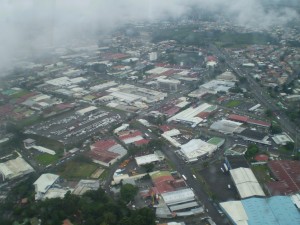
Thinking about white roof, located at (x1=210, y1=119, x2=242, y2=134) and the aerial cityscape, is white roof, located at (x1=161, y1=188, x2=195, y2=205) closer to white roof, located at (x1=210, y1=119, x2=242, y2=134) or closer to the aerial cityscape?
the aerial cityscape

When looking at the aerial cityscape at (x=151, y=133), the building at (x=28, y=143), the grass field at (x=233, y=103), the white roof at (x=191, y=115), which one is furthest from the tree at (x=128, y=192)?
the grass field at (x=233, y=103)

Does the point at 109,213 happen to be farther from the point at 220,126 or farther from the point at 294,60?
the point at 294,60

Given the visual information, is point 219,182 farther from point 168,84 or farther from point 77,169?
point 168,84

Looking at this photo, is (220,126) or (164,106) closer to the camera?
(220,126)

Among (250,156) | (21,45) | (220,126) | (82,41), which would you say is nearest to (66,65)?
(21,45)

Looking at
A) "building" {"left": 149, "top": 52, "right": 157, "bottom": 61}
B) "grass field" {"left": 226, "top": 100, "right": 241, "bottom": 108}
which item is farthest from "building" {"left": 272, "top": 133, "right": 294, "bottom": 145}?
"building" {"left": 149, "top": 52, "right": 157, "bottom": 61}

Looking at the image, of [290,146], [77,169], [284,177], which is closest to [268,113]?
[290,146]
